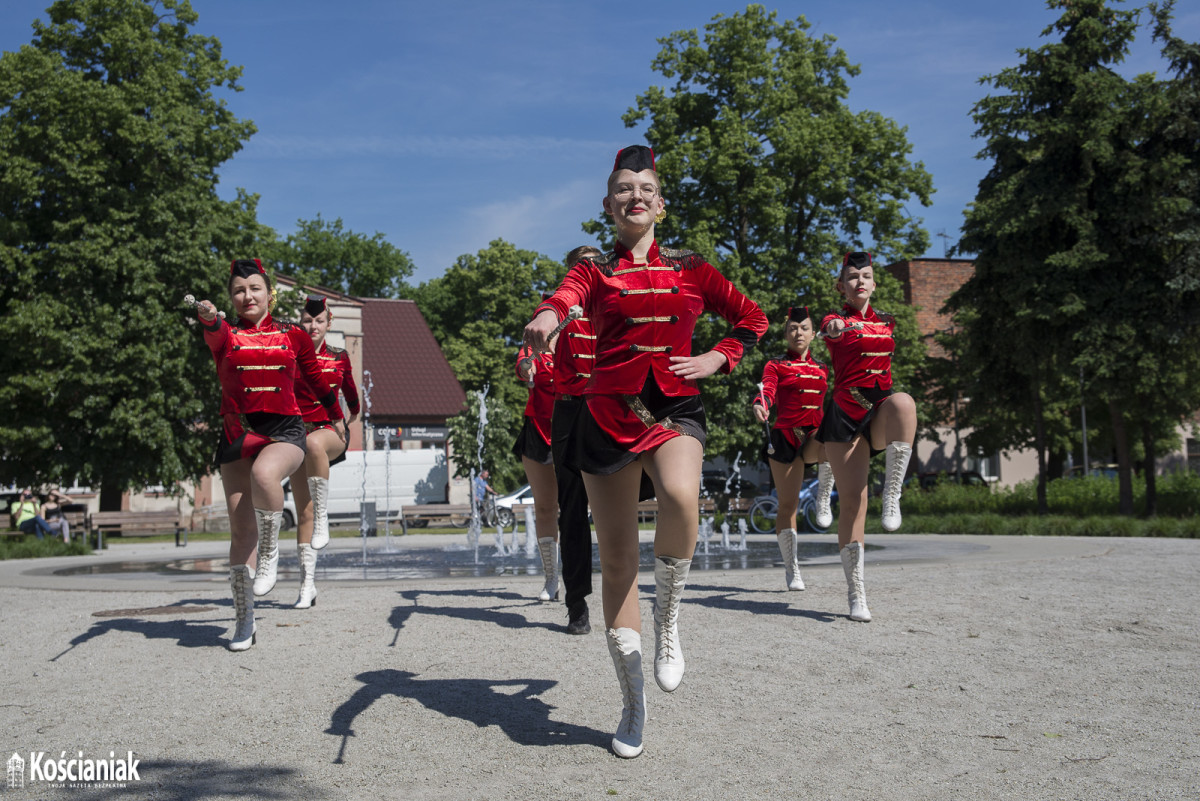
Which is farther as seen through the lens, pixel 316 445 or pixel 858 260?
pixel 316 445

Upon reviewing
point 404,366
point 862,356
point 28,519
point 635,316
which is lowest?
point 28,519

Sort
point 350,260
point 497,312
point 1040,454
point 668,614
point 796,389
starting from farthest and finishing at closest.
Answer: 1. point 350,260
2. point 497,312
3. point 1040,454
4. point 796,389
5. point 668,614

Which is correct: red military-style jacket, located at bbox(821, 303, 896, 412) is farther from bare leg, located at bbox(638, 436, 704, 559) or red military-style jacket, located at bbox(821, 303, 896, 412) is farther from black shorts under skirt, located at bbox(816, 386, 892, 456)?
bare leg, located at bbox(638, 436, 704, 559)

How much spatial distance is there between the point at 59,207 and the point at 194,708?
25.8 m

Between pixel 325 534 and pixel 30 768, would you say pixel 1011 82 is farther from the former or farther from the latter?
pixel 30 768

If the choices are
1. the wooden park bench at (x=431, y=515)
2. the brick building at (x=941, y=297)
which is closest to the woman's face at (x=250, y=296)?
the wooden park bench at (x=431, y=515)

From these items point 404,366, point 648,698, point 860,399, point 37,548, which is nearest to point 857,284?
point 860,399

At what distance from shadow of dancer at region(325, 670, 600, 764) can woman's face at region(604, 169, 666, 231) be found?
2.21m

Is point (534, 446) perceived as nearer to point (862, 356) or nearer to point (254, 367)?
point (254, 367)

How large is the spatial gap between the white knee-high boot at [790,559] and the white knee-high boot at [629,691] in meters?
5.11

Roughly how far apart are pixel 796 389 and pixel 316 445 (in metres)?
4.16

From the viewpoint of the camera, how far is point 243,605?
21.9ft

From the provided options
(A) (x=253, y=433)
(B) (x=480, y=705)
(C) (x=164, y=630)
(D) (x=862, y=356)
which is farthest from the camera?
(D) (x=862, y=356)

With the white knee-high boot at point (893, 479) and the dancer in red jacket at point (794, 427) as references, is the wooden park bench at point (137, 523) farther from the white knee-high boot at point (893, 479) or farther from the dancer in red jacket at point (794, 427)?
the white knee-high boot at point (893, 479)
